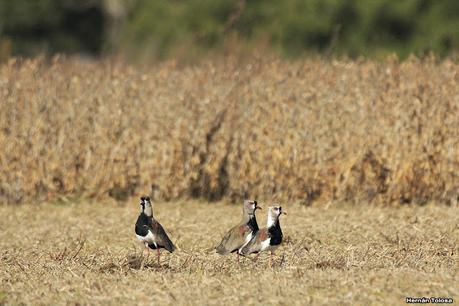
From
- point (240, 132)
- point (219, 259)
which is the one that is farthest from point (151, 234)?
point (240, 132)

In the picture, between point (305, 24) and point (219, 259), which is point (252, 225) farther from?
point (305, 24)

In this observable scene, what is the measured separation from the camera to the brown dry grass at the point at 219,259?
27.1 feet

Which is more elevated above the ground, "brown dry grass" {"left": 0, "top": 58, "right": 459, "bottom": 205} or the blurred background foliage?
the blurred background foliage

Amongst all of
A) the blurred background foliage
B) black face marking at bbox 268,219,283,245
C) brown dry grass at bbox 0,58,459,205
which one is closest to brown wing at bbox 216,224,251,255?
black face marking at bbox 268,219,283,245

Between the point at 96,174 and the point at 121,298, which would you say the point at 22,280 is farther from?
the point at 96,174

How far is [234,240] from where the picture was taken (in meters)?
9.73

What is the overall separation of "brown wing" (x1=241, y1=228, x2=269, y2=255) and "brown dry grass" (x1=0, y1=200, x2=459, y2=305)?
16 cm

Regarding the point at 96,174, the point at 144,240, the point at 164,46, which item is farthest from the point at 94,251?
the point at 164,46

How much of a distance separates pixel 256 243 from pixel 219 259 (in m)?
0.99

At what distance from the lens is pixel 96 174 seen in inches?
591

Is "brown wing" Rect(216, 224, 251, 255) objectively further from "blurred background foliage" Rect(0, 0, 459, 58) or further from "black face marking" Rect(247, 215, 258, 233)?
"blurred background foliage" Rect(0, 0, 459, 58)

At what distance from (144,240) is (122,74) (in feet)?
19.2

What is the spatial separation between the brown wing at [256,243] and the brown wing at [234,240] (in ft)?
0.30

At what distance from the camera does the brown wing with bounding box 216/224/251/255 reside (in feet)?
31.7
